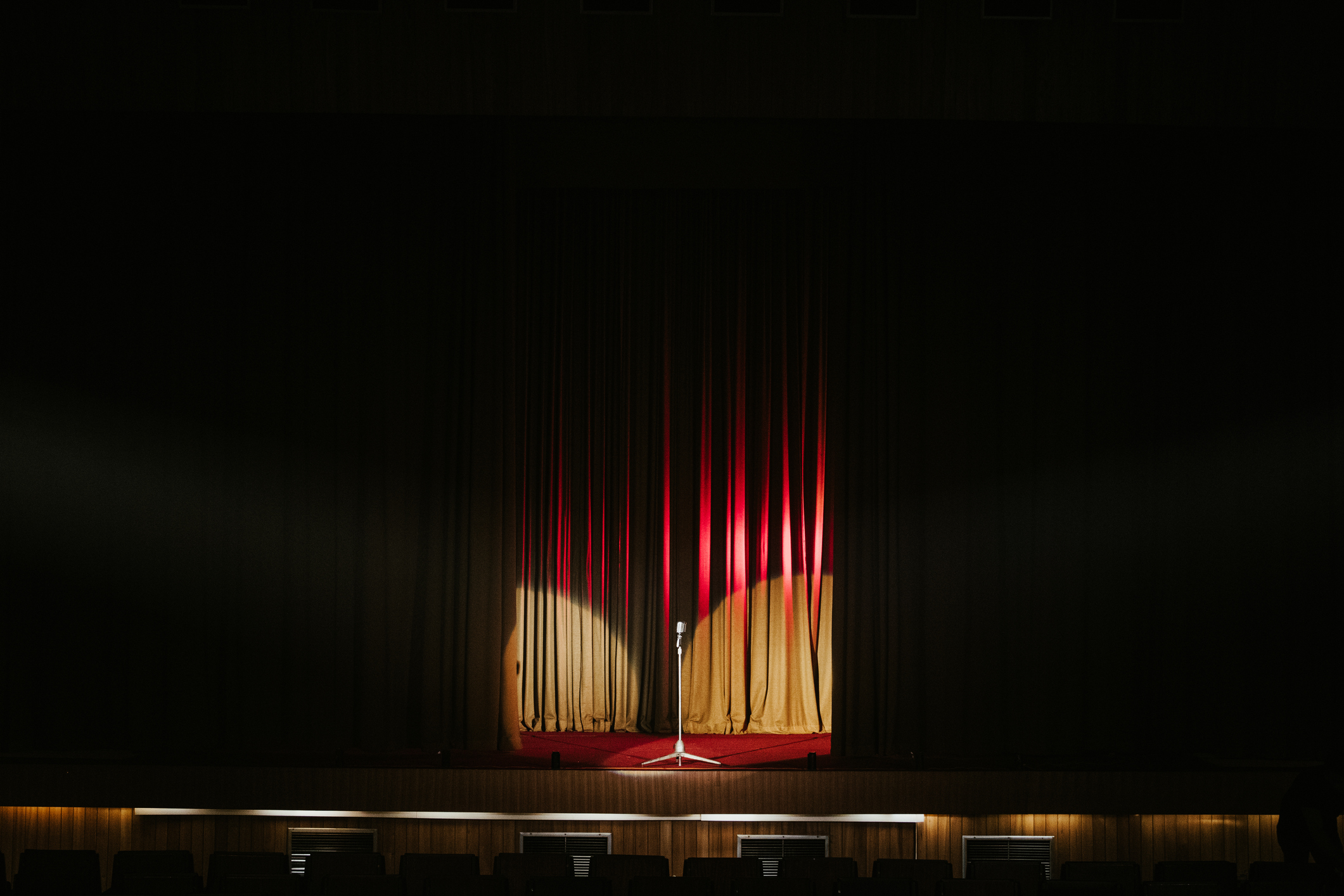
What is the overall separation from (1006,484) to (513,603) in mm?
3356

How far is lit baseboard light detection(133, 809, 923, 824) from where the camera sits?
22.6 ft

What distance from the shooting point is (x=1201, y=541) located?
8.02 m

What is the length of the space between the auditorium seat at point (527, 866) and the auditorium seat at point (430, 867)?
0.47 feet

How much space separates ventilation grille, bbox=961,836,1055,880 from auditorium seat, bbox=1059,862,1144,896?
155 centimetres

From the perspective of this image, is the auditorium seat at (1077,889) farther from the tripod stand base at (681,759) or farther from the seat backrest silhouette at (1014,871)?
the tripod stand base at (681,759)

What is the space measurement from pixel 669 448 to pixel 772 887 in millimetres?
4436

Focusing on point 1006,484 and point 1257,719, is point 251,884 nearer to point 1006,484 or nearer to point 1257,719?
point 1006,484

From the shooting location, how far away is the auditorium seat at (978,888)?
16.3 feet

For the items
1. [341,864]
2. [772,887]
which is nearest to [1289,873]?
[772,887]

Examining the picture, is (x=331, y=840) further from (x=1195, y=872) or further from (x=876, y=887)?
(x=1195, y=872)

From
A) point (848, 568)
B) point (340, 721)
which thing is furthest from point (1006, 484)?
point (340, 721)

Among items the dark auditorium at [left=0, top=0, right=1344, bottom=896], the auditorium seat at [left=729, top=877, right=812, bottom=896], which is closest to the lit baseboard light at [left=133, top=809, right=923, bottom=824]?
the dark auditorium at [left=0, top=0, right=1344, bottom=896]

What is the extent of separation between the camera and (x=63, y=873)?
215 inches

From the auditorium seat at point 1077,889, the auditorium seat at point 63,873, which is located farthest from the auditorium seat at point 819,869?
the auditorium seat at point 63,873
